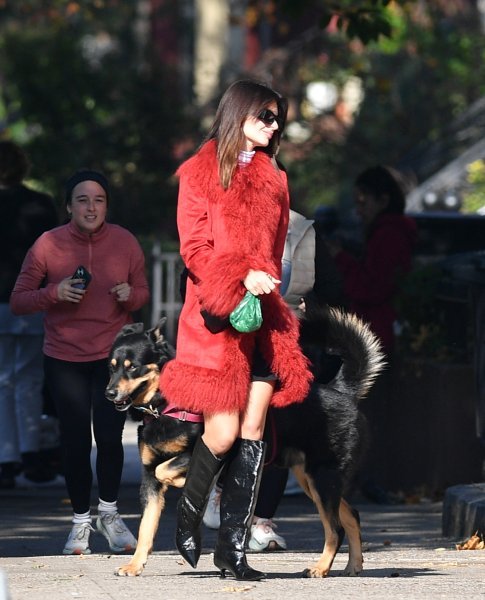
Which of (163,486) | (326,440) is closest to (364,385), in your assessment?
(326,440)

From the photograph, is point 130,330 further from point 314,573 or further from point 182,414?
point 314,573

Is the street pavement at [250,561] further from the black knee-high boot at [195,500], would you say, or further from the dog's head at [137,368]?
the dog's head at [137,368]

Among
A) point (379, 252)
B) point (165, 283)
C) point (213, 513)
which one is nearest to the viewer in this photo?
point (213, 513)

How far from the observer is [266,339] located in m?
6.28

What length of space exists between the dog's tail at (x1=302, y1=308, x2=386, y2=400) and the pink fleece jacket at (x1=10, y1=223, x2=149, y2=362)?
125 cm

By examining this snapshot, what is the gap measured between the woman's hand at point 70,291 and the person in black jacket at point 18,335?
221cm

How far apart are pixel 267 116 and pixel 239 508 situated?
1444 millimetres

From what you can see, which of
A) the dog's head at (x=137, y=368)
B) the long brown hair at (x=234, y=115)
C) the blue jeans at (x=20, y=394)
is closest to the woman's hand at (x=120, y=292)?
the dog's head at (x=137, y=368)

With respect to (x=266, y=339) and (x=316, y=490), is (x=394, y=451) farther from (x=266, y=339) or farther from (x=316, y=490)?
(x=266, y=339)

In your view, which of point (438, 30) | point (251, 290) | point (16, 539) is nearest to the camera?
point (251, 290)

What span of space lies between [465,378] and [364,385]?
3.41 metres

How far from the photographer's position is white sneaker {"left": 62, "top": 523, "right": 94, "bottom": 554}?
7883 millimetres

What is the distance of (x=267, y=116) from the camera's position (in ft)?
20.3

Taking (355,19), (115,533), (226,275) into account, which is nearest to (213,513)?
(115,533)
